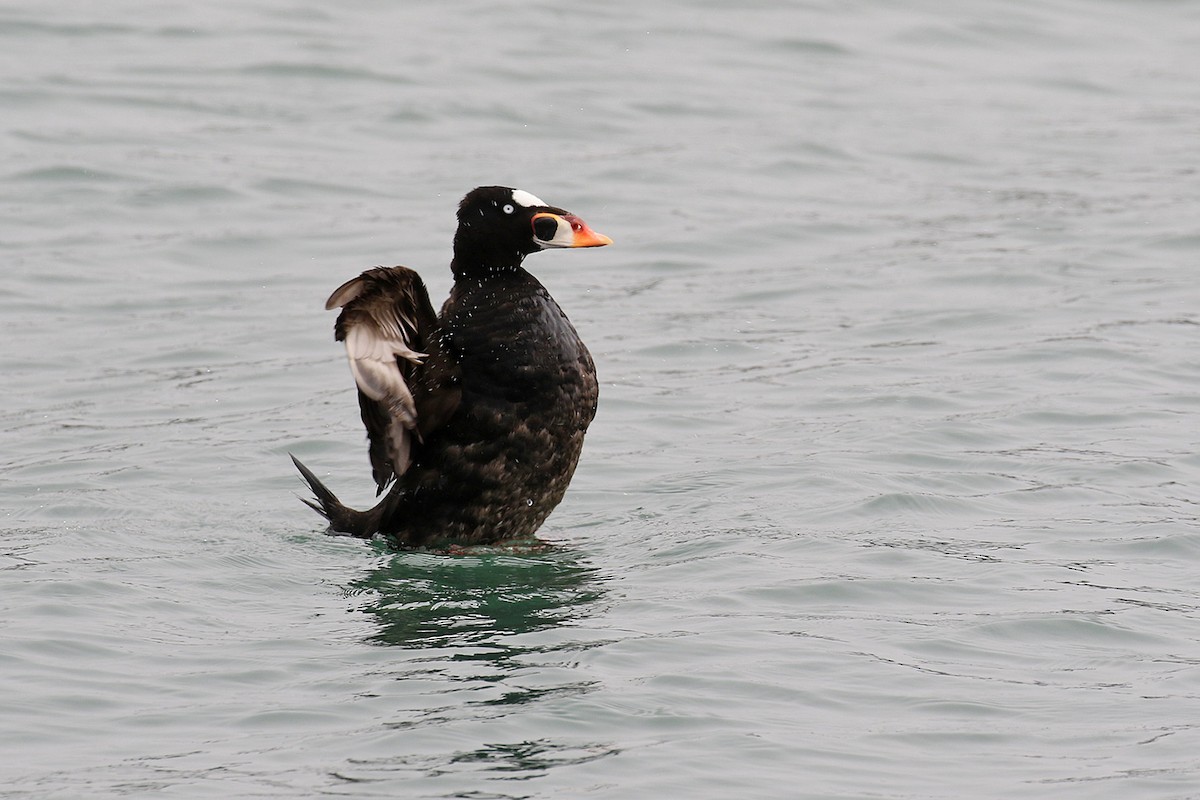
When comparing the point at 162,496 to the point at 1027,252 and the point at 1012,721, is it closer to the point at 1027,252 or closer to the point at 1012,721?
the point at 1012,721

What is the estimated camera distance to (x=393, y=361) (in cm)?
656

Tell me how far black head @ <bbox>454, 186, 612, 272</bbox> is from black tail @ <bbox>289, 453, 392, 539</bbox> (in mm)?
1060

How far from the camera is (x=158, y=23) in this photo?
59.2 ft

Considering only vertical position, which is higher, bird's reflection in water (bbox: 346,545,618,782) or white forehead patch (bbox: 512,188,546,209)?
white forehead patch (bbox: 512,188,546,209)

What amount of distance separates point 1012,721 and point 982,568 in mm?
1507

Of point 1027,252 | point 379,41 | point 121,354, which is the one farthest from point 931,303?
point 379,41

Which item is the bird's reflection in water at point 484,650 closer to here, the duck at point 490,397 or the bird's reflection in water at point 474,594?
the bird's reflection in water at point 474,594

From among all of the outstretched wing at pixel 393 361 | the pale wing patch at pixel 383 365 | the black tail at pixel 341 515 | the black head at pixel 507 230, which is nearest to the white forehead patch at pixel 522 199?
the black head at pixel 507 230

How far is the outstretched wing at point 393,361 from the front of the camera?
249 inches

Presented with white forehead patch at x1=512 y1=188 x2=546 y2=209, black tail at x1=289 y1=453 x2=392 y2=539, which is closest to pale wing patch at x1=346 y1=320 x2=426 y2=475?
black tail at x1=289 y1=453 x2=392 y2=539

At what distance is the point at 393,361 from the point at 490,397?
1.77 ft

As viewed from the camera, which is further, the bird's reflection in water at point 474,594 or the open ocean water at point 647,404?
the bird's reflection in water at point 474,594

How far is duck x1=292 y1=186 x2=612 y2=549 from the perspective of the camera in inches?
274

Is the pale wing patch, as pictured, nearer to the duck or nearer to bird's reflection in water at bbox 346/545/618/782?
the duck
